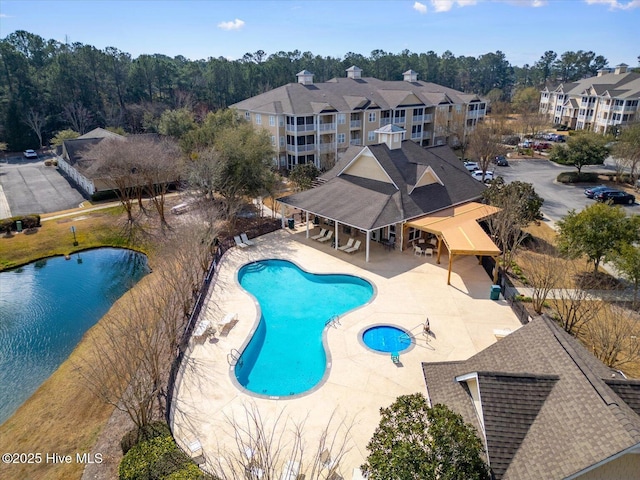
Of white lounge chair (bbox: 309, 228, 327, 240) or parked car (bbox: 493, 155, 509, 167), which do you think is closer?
white lounge chair (bbox: 309, 228, 327, 240)

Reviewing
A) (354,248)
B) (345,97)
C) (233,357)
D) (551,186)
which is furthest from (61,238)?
(551,186)

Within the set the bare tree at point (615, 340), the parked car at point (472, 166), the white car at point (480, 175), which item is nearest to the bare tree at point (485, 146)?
the white car at point (480, 175)

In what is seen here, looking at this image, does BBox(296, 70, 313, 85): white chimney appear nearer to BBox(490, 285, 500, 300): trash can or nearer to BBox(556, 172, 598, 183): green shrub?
BBox(556, 172, 598, 183): green shrub

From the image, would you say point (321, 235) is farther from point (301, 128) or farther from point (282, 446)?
point (301, 128)

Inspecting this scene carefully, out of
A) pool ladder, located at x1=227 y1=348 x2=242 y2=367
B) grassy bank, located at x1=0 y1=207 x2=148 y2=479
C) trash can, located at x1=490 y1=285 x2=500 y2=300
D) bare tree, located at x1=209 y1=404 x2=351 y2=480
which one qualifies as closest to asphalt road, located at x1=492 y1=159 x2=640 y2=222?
trash can, located at x1=490 y1=285 x2=500 y2=300

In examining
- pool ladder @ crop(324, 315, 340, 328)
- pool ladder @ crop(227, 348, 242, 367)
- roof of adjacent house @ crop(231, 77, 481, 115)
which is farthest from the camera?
roof of adjacent house @ crop(231, 77, 481, 115)

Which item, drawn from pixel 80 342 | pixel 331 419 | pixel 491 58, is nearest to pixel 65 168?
pixel 80 342

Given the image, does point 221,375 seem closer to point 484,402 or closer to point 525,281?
point 484,402
